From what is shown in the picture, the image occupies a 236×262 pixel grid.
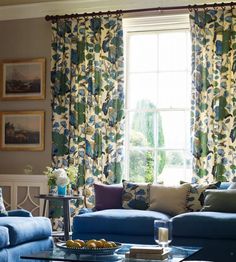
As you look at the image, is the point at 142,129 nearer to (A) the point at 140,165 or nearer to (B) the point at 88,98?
(A) the point at 140,165

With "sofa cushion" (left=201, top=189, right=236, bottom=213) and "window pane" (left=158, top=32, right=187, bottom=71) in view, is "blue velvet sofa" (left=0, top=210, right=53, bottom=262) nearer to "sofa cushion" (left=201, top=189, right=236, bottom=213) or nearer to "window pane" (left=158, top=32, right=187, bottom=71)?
"sofa cushion" (left=201, top=189, right=236, bottom=213)

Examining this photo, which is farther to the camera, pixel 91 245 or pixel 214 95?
pixel 214 95

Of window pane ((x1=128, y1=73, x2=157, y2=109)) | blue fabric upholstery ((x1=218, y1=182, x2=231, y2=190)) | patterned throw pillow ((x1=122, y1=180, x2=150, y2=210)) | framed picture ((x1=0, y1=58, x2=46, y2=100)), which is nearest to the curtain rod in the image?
framed picture ((x1=0, y1=58, x2=46, y2=100))

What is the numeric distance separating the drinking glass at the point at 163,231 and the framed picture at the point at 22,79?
13.0 ft

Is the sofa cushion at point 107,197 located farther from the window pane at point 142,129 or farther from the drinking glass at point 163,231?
the drinking glass at point 163,231

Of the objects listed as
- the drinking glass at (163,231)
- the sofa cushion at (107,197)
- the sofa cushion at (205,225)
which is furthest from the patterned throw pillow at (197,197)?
the drinking glass at (163,231)

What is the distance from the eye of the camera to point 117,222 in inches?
223

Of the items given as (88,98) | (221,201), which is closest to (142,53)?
(88,98)

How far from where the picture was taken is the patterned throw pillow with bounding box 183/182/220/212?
6109 millimetres

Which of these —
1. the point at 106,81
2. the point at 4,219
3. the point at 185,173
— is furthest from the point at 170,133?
the point at 4,219

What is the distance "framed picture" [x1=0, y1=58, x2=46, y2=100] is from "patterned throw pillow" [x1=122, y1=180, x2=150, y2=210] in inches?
79.9

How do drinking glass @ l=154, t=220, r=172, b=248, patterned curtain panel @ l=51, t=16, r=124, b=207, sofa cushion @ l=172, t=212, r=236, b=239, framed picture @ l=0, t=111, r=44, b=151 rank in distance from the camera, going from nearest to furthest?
drinking glass @ l=154, t=220, r=172, b=248
sofa cushion @ l=172, t=212, r=236, b=239
patterned curtain panel @ l=51, t=16, r=124, b=207
framed picture @ l=0, t=111, r=44, b=151

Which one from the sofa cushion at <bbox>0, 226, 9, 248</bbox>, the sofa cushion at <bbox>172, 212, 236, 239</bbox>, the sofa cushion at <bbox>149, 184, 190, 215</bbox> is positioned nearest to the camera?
the sofa cushion at <bbox>0, 226, 9, 248</bbox>

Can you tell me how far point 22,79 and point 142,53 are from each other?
1628 millimetres
